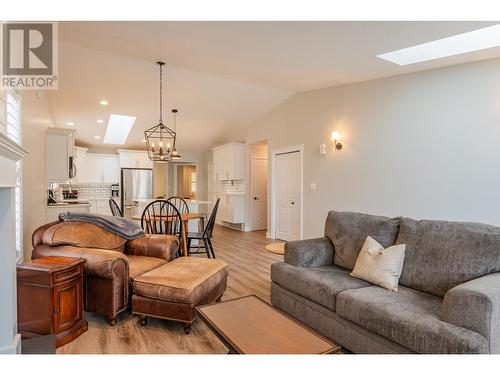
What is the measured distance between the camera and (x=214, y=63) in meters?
4.21

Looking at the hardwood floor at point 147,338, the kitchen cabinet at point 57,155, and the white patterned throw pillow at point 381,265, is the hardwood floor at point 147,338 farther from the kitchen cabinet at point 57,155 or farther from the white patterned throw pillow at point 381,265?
the kitchen cabinet at point 57,155

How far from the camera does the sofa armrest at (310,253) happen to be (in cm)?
280

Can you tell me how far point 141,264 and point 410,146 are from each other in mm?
3642

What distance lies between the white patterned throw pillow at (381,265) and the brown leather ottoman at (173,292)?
1.29 m

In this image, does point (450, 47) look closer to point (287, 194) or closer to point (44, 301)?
point (287, 194)

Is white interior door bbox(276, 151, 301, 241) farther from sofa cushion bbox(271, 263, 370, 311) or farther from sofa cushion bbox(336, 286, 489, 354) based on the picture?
sofa cushion bbox(336, 286, 489, 354)

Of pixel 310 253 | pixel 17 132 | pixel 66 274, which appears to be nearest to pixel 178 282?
pixel 66 274

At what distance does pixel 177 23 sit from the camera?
2.98 m

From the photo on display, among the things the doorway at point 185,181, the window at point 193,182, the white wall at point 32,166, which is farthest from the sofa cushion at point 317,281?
the window at point 193,182

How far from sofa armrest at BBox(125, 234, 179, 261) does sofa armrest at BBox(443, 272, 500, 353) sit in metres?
2.48

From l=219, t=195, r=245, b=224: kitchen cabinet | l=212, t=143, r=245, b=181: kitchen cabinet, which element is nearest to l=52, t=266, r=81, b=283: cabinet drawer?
l=219, t=195, r=245, b=224: kitchen cabinet

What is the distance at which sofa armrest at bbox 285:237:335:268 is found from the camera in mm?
2805
